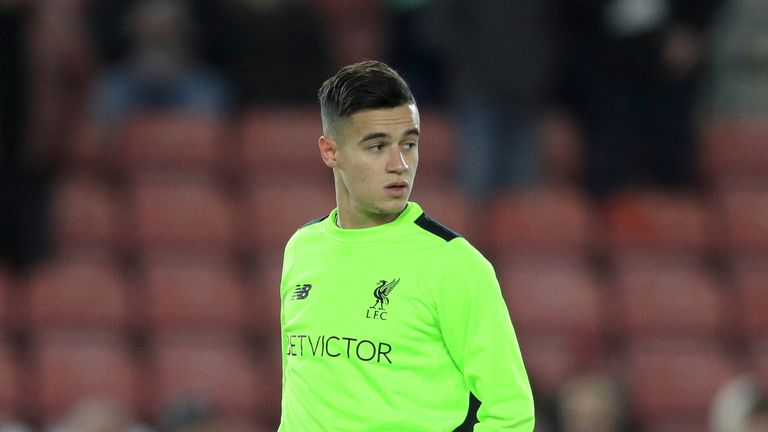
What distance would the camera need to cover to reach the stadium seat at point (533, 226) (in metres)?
8.38

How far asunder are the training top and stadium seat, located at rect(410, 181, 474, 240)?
487cm

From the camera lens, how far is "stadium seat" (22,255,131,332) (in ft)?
25.4

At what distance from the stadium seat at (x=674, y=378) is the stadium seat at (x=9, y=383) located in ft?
10.4

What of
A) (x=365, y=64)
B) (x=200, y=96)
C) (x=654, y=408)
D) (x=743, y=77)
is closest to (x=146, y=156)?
(x=200, y=96)

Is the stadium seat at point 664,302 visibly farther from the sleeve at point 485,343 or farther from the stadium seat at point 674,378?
the sleeve at point 485,343

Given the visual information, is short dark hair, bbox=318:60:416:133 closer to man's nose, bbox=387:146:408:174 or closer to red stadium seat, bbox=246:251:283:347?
man's nose, bbox=387:146:408:174

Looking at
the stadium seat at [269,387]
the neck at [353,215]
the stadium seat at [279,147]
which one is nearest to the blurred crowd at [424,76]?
the stadium seat at [279,147]

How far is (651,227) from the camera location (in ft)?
28.2

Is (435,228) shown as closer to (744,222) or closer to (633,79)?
(633,79)

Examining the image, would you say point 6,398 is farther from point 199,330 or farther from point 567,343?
point 567,343

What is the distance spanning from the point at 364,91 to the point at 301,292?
50 cm

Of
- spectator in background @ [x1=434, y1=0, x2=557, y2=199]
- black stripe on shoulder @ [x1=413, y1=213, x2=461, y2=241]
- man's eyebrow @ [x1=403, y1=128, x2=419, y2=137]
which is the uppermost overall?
spectator in background @ [x1=434, y1=0, x2=557, y2=199]

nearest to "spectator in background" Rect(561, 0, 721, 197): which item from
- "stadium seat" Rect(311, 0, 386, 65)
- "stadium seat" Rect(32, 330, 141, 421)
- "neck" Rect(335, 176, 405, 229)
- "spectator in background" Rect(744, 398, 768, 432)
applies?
"stadium seat" Rect(311, 0, 386, 65)

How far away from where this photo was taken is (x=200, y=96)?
8648mm
